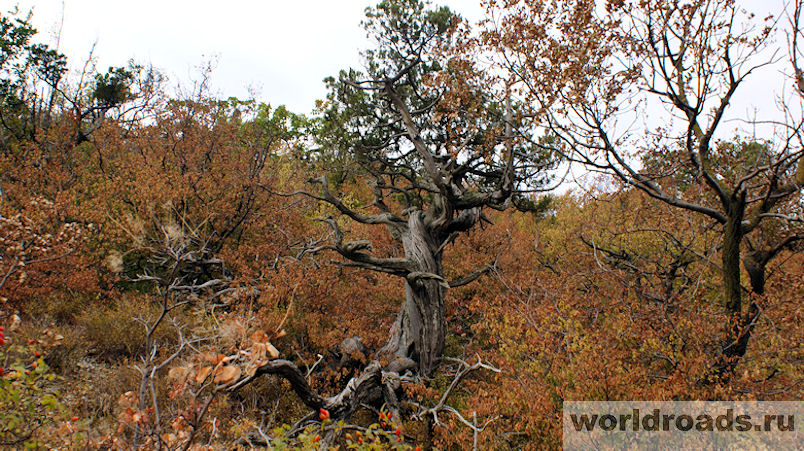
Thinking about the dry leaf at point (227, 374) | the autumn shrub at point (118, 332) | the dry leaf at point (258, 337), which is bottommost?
the autumn shrub at point (118, 332)

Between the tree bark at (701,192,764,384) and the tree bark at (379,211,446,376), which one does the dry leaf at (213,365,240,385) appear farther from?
the tree bark at (379,211,446,376)

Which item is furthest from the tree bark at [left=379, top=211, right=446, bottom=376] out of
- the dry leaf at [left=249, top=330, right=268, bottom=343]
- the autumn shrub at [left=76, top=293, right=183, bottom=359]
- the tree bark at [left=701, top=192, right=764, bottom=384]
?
the dry leaf at [left=249, top=330, right=268, bottom=343]

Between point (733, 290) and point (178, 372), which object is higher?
point (733, 290)

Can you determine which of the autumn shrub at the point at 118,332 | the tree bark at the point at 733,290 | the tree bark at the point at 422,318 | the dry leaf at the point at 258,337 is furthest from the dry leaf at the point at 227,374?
the autumn shrub at the point at 118,332

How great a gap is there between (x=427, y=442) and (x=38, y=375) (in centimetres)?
527

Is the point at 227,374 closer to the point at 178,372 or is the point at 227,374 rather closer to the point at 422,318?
the point at 178,372

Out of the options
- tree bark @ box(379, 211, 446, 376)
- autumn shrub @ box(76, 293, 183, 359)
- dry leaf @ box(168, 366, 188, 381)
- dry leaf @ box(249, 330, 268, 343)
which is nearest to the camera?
dry leaf @ box(168, 366, 188, 381)

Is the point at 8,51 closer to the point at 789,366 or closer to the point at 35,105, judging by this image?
the point at 35,105

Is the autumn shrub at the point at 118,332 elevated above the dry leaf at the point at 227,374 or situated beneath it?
situated beneath

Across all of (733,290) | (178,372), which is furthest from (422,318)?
(178,372)

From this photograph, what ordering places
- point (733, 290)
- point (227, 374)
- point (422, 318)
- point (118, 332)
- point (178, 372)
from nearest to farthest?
point (227, 374) → point (178, 372) → point (733, 290) → point (118, 332) → point (422, 318)

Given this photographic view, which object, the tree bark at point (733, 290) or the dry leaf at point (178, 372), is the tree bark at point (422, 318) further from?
the dry leaf at point (178, 372)

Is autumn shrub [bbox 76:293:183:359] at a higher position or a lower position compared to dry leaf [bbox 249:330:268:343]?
lower

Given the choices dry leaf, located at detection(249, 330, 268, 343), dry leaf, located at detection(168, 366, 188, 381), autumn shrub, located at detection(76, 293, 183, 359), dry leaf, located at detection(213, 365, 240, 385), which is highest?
dry leaf, located at detection(249, 330, 268, 343)
